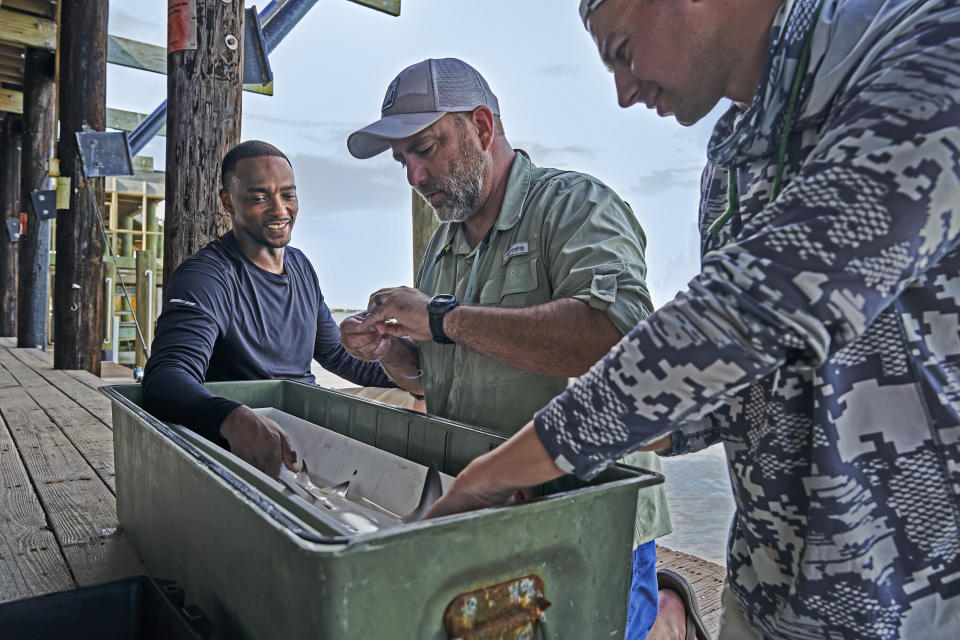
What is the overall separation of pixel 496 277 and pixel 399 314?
26cm

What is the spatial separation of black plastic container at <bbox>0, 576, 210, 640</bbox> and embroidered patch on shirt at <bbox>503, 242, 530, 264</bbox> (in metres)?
1.00

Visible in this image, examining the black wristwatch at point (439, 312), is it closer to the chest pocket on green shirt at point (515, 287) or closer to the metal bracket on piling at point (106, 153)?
the chest pocket on green shirt at point (515, 287)

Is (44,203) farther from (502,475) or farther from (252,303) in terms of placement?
(502,475)

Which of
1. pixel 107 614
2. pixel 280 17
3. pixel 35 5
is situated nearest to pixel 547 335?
pixel 107 614

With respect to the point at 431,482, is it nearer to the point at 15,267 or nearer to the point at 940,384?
the point at 940,384

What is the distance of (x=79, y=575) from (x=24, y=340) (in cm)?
877

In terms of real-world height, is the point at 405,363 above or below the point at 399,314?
below

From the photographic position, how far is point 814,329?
68 cm

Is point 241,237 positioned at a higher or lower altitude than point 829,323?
higher

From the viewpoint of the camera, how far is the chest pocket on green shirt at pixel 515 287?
167 centimetres

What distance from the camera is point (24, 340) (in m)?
8.86

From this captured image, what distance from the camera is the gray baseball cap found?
1793 millimetres

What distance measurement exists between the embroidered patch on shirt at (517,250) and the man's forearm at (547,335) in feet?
0.58

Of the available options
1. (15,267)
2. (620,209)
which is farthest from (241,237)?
(15,267)
